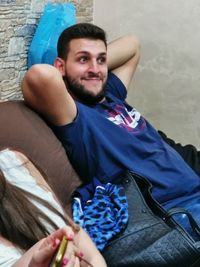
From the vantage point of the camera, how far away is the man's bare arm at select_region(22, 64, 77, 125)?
1555mm

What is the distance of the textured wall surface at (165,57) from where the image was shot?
2715 mm

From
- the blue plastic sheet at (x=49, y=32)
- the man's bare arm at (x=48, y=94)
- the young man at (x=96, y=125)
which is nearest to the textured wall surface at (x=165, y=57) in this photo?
the blue plastic sheet at (x=49, y=32)

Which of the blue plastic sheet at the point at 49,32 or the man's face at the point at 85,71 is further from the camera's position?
the blue plastic sheet at the point at 49,32

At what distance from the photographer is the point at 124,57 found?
92.0 inches

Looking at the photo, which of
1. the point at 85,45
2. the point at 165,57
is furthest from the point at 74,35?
the point at 165,57

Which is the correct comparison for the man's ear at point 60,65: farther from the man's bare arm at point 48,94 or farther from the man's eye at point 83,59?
the man's bare arm at point 48,94

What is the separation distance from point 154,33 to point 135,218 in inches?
61.7

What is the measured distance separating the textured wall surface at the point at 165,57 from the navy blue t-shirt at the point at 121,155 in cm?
98

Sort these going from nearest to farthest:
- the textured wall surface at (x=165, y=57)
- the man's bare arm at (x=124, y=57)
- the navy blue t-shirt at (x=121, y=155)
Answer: the navy blue t-shirt at (x=121, y=155) < the man's bare arm at (x=124, y=57) < the textured wall surface at (x=165, y=57)

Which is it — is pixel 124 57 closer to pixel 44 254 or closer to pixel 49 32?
pixel 49 32

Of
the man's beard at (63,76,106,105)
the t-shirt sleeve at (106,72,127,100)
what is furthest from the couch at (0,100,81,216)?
the t-shirt sleeve at (106,72,127,100)

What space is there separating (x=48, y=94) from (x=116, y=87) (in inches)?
25.1

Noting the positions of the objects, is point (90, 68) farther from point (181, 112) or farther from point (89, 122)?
point (181, 112)

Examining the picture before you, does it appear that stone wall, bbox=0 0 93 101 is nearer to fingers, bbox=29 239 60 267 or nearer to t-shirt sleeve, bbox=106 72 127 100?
t-shirt sleeve, bbox=106 72 127 100
